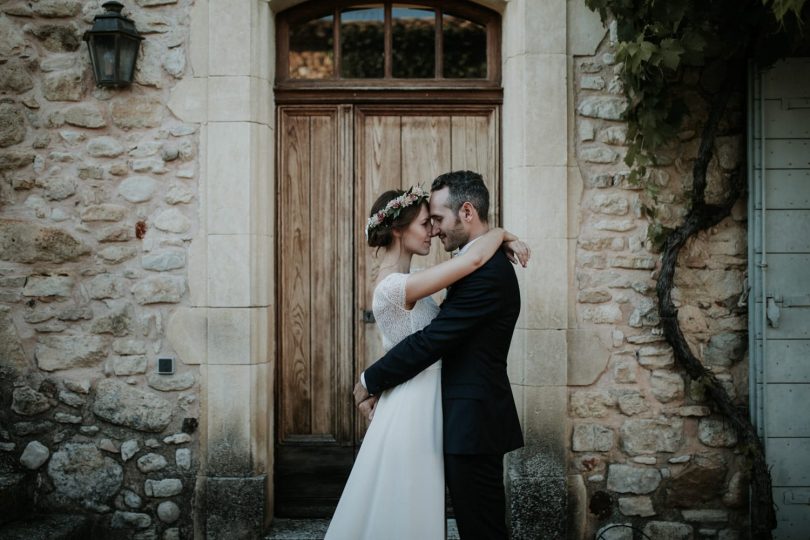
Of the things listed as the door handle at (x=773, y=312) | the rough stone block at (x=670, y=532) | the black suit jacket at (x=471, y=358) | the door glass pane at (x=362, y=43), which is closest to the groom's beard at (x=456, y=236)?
the black suit jacket at (x=471, y=358)

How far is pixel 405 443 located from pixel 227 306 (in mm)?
1652

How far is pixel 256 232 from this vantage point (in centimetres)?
393

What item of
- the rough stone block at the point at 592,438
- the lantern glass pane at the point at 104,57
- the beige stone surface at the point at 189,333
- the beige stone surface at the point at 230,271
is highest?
the lantern glass pane at the point at 104,57

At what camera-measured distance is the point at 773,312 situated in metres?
3.77

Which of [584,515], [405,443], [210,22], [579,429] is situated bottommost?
[584,515]

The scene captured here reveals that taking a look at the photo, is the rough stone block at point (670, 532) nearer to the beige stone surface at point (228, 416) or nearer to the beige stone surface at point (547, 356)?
the beige stone surface at point (547, 356)

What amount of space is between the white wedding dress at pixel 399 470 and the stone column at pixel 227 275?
4.40 ft

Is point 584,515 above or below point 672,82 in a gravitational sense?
below

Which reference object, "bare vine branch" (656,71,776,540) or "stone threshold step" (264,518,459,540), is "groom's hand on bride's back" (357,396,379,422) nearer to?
"stone threshold step" (264,518,459,540)

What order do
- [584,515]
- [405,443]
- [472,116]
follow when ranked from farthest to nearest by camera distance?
[472,116], [584,515], [405,443]

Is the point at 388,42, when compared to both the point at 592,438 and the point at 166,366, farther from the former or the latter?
the point at 592,438

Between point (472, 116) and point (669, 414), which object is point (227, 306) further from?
point (669, 414)

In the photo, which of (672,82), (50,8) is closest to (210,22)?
(50,8)

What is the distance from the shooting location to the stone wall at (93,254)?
12.8ft
